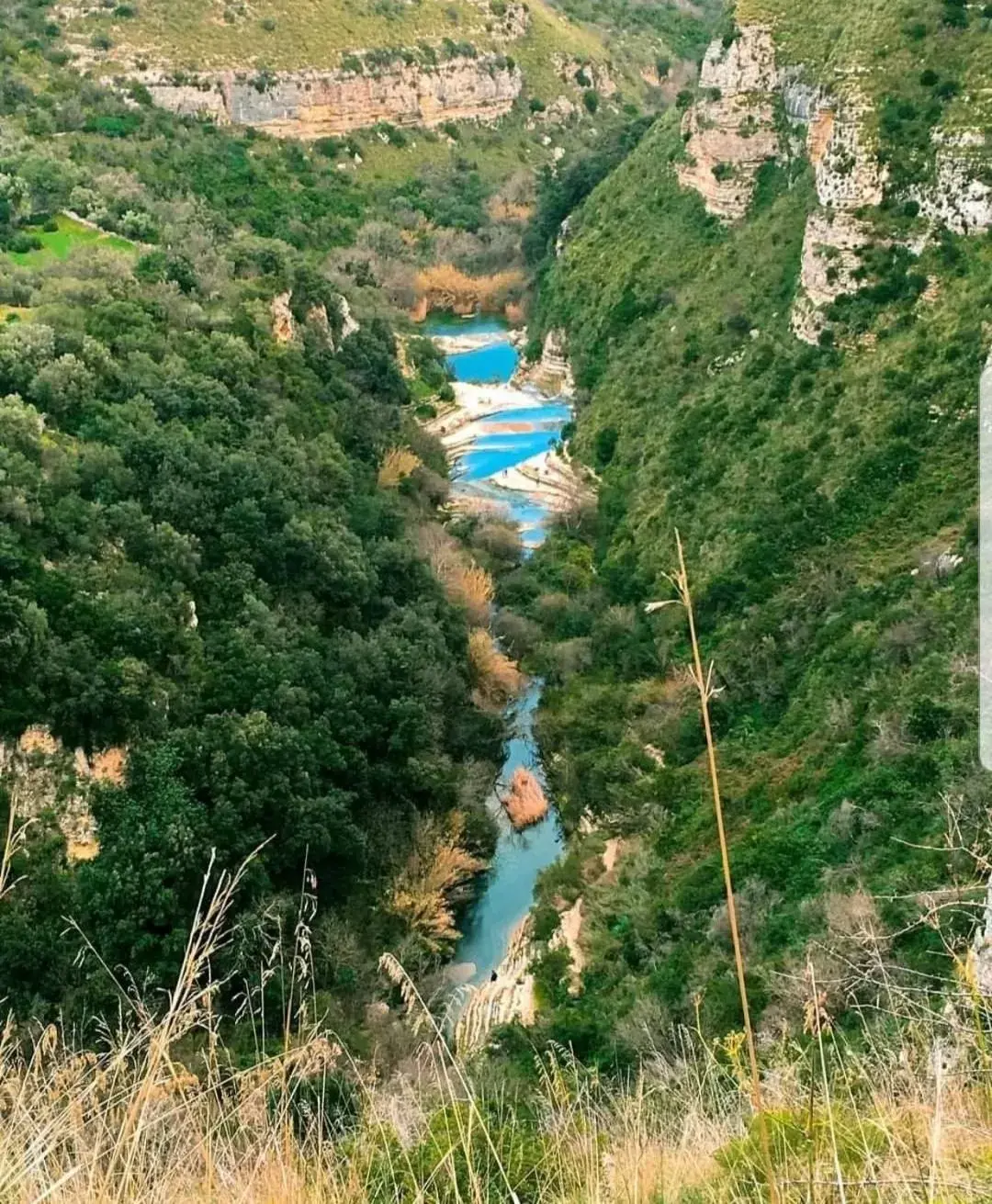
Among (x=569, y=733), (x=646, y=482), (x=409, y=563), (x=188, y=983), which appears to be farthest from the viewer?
(x=646, y=482)

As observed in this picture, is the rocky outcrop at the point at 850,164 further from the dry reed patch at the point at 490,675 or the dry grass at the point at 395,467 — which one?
the dry reed patch at the point at 490,675

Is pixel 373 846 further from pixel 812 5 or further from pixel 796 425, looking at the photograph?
pixel 812 5

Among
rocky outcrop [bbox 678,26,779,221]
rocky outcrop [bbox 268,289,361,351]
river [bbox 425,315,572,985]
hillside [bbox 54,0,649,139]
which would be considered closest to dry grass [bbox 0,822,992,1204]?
river [bbox 425,315,572,985]

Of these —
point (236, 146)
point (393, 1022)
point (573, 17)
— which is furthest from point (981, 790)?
point (573, 17)

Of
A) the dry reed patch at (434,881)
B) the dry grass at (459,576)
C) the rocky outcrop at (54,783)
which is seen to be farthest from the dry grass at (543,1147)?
the dry grass at (459,576)

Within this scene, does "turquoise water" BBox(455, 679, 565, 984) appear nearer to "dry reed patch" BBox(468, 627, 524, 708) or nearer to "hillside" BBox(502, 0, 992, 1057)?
"hillside" BBox(502, 0, 992, 1057)

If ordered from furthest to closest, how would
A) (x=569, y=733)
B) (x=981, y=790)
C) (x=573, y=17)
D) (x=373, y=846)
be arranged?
1. (x=573, y=17)
2. (x=569, y=733)
3. (x=373, y=846)
4. (x=981, y=790)

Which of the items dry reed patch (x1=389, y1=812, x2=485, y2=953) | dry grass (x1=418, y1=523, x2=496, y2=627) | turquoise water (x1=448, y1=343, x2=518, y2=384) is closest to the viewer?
dry reed patch (x1=389, y1=812, x2=485, y2=953)
